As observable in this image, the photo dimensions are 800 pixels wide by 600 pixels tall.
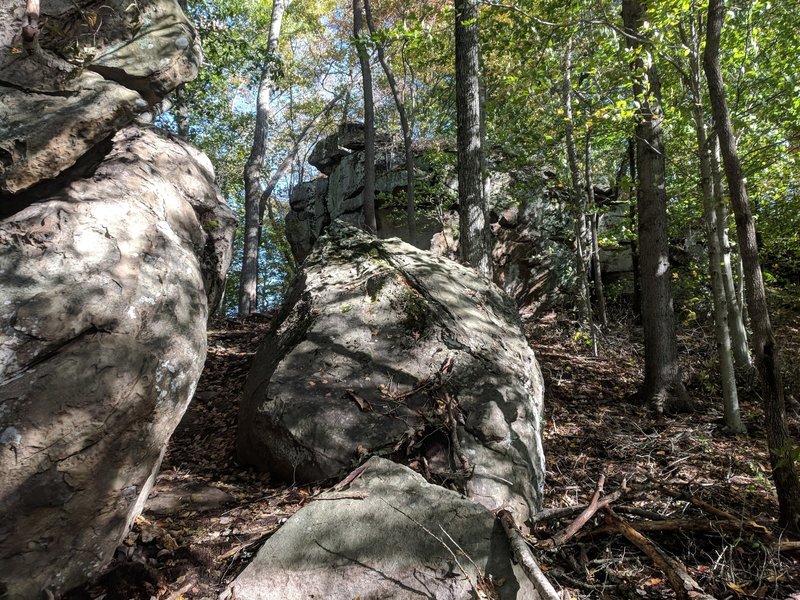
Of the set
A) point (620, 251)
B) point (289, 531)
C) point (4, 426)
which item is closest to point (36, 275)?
point (4, 426)

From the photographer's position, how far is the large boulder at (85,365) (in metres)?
2.43

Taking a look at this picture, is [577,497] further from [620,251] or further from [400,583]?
[620,251]

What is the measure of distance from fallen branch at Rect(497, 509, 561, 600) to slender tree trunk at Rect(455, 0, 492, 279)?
459 centimetres

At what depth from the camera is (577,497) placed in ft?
14.6

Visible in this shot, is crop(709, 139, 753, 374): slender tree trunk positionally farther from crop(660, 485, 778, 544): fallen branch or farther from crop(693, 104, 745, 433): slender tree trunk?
crop(660, 485, 778, 544): fallen branch

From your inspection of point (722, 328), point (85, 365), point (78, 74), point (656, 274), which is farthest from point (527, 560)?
point (656, 274)

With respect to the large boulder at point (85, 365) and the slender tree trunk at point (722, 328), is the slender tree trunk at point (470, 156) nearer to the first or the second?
the slender tree trunk at point (722, 328)

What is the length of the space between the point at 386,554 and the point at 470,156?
583cm

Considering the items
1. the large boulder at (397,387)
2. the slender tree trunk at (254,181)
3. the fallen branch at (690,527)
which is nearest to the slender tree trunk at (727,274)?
the large boulder at (397,387)

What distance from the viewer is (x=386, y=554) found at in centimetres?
261

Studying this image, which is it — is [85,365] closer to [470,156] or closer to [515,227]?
[470,156]

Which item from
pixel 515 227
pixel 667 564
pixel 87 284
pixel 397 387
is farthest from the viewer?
pixel 515 227

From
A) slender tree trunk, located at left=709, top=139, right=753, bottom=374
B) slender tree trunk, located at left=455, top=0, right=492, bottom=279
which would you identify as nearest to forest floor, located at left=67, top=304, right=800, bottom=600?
slender tree trunk, located at left=709, top=139, right=753, bottom=374

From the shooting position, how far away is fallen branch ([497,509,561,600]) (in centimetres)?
233
